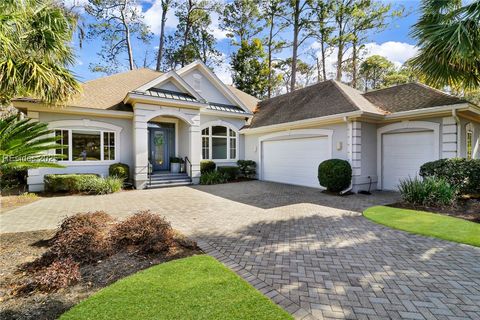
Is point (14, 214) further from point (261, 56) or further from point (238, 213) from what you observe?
point (261, 56)

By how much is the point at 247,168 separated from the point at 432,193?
935 centimetres

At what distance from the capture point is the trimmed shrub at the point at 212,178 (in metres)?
13.0

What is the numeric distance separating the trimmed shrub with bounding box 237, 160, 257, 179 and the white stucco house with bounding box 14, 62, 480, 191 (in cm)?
38

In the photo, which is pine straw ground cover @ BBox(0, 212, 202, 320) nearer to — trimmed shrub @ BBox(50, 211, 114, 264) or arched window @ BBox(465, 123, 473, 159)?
trimmed shrub @ BBox(50, 211, 114, 264)

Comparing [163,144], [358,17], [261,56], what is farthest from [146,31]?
[358,17]

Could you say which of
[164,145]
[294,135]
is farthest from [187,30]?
[294,135]

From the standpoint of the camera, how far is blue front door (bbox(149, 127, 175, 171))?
1393 cm

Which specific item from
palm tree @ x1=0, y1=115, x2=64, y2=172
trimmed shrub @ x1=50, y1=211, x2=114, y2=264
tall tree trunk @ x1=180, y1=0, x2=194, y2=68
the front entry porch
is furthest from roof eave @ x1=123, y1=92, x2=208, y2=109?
tall tree trunk @ x1=180, y1=0, x2=194, y2=68

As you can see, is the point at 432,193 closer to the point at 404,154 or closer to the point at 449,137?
the point at 449,137

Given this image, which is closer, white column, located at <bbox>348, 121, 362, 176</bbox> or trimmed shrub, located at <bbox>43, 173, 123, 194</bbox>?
white column, located at <bbox>348, 121, 362, 176</bbox>

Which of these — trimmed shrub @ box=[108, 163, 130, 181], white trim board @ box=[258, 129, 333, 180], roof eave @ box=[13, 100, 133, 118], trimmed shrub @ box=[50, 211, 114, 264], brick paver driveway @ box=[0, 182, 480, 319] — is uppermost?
roof eave @ box=[13, 100, 133, 118]

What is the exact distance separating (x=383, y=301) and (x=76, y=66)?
11839 mm

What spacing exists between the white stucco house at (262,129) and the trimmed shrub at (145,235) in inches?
288

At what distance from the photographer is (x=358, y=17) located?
22.3 m
